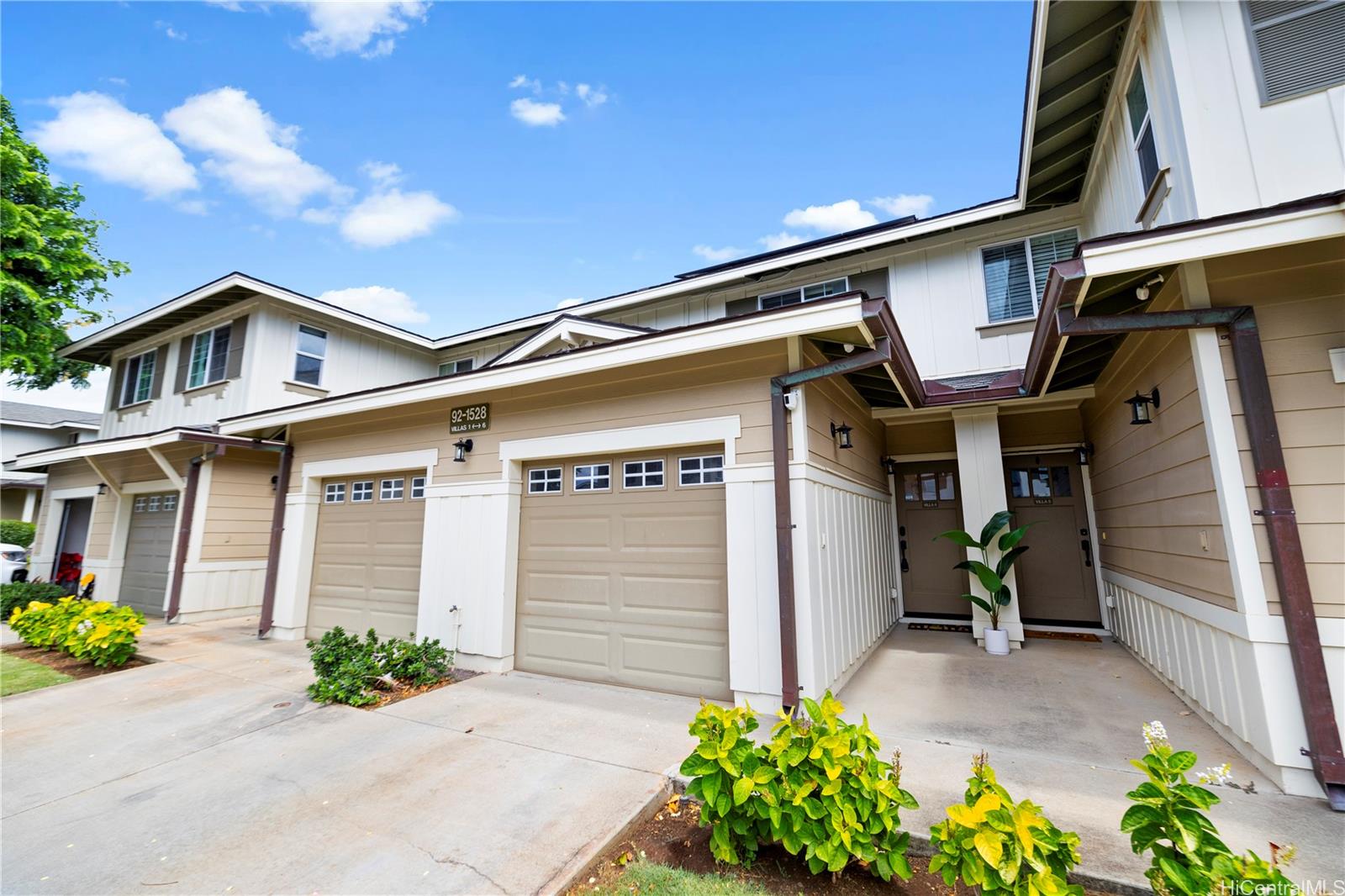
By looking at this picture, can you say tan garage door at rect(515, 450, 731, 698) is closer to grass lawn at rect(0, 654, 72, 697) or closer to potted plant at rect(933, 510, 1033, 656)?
potted plant at rect(933, 510, 1033, 656)

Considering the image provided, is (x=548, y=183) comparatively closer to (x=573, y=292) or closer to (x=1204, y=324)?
(x=573, y=292)

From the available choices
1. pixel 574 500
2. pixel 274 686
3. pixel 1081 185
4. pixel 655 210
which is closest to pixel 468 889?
pixel 574 500

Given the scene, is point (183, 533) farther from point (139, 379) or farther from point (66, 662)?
point (139, 379)

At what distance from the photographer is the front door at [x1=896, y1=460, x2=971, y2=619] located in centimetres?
721

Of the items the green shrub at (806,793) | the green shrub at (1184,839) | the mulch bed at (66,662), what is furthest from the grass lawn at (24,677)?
the green shrub at (1184,839)

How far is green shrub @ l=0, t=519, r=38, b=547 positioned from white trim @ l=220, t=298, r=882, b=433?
15.1 metres

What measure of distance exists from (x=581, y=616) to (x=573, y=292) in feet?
28.0

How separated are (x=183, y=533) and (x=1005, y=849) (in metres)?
10.9

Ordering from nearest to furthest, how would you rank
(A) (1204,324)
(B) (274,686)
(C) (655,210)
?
(A) (1204,324) → (B) (274,686) → (C) (655,210)

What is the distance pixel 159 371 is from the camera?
10352 millimetres

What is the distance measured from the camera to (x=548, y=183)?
9797 millimetres

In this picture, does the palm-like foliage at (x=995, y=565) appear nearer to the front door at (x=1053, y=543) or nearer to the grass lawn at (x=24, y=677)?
the front door at (x=1053, y=543)

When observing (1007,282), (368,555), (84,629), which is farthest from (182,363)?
(1007,282)

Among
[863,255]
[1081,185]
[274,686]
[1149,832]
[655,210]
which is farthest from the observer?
[655,210]
